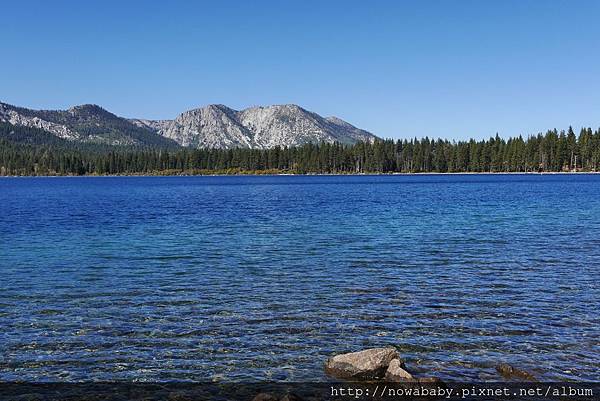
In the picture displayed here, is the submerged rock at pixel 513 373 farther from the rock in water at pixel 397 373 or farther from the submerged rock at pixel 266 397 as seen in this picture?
the submerged rock at pixel 266 397

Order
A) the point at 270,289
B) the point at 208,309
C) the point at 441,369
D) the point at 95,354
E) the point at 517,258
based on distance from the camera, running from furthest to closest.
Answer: the point at 517,258 → the point at 270,289 → the point at 208,309 → the point at 95,354 → the point at 441,369

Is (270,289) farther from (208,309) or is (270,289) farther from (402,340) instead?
(402,340)

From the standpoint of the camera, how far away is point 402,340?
18.3 metres

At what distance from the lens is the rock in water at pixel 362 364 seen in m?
15.0

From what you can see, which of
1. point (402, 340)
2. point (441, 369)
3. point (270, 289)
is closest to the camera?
point (441, 369)

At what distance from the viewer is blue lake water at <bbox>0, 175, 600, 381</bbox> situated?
645 inches

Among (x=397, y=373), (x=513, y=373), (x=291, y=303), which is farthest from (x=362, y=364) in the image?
(x=291, y=303)

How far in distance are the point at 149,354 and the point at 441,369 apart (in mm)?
9211

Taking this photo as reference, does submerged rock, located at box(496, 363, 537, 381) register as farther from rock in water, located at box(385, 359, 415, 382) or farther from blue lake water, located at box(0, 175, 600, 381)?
rock in water, located at box(385, 359, 415, 382)

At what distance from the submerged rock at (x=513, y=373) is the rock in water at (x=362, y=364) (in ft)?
10.3

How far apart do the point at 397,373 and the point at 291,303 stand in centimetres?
942

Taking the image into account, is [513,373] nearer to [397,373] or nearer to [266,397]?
[397,373]

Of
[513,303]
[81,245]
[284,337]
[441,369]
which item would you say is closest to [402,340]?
[441,369]

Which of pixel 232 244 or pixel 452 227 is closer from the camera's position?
pixel 232 244
